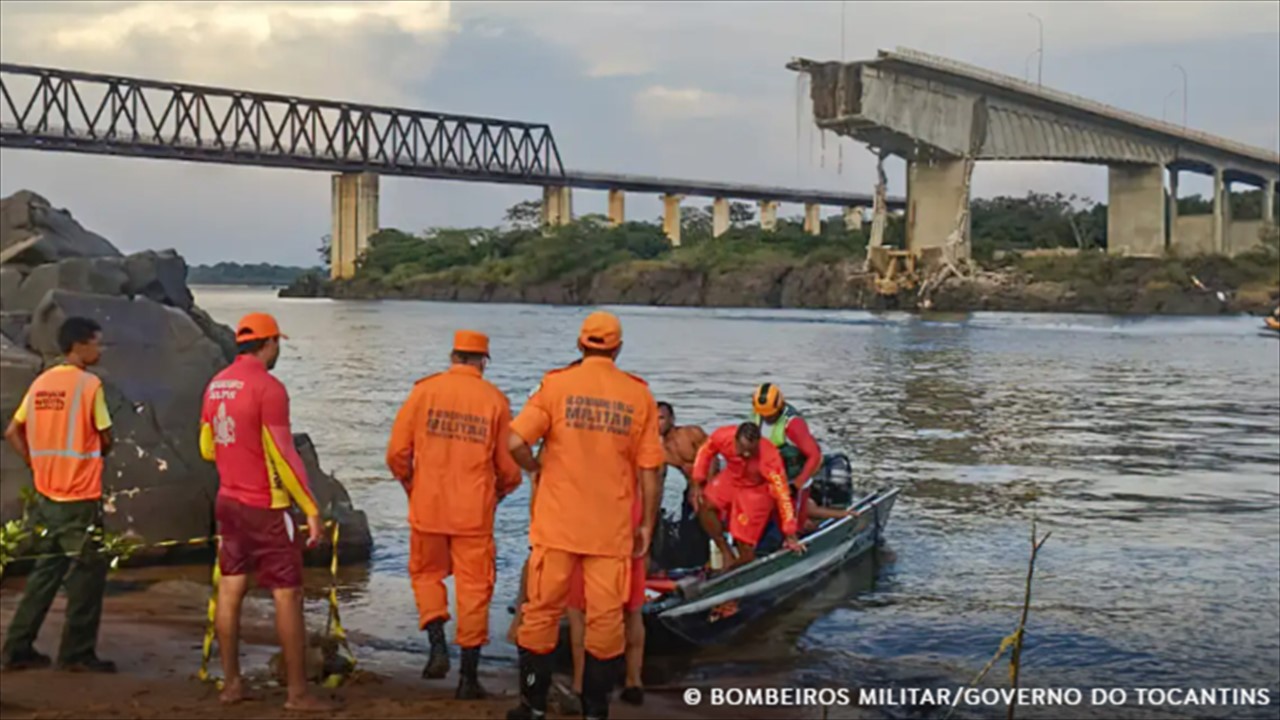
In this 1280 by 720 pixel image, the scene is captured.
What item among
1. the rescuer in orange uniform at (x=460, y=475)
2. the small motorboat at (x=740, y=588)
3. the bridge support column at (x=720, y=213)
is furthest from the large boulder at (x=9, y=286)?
the bridge support column at (x=720, y=213)

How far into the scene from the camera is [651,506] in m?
7.11

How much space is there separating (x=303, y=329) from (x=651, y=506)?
222 feet

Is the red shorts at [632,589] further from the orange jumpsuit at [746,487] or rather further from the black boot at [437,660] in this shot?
the orange jumpsuit at [746,487]

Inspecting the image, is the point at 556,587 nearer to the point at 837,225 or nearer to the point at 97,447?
the point at 97,447

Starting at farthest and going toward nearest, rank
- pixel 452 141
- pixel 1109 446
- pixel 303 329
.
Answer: pixel 452 141
pixel 303 329
pixel 1109 446

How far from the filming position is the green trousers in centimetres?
770

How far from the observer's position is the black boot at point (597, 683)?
23.1 ft

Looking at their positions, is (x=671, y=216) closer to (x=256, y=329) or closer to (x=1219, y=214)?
(x=1219, y=214)

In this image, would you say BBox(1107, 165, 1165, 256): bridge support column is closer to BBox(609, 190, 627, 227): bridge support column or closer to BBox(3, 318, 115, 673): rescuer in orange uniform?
BBox(609, 190, 627, 227): bridge support column

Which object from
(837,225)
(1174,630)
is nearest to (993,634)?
(1174,630)

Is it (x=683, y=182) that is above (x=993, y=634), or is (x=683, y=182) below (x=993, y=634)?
above

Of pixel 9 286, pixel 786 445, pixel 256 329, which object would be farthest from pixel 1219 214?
pixel 256 329

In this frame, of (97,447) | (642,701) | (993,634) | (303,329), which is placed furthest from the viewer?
(303,329)

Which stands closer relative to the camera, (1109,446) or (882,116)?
(1109,446)
